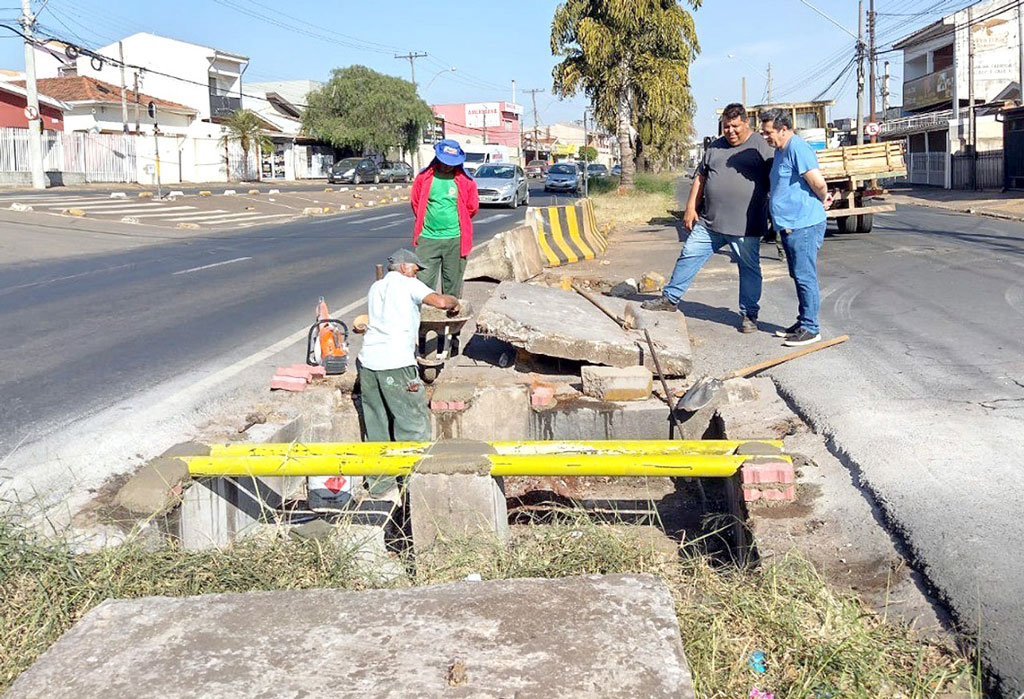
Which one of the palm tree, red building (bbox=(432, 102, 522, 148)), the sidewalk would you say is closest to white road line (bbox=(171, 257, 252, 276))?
the sidewalk

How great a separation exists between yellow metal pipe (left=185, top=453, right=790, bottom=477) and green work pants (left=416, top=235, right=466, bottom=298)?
4175 mm

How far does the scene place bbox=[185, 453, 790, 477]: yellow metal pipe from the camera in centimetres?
447

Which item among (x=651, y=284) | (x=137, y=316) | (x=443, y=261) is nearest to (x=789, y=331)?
(x=443, y=261)

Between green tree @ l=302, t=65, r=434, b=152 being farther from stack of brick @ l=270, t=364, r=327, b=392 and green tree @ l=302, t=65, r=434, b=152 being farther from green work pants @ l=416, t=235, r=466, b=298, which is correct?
stack of brick @ l=270, t=364, r=327, b=392

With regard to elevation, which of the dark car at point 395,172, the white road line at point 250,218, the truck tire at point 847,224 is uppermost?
the dark car at point 395,172

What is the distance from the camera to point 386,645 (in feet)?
9.11

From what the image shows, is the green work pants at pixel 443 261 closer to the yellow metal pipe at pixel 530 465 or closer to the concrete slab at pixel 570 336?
the concrete slab at pixel 570 336

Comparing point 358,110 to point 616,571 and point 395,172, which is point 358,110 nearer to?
point 395,172

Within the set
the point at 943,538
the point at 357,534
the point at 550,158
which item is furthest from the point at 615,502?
the point at 550,158

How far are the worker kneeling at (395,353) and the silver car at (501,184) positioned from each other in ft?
86.7

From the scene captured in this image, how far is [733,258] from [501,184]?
25.3 metres

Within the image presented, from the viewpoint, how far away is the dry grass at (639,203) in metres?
25.4

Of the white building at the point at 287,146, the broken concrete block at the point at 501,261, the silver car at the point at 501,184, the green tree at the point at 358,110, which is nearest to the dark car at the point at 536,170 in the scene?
the green tree at the point at 358,110

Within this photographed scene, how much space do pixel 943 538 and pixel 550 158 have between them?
115 metres
